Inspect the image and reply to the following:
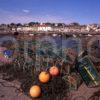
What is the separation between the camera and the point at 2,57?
9734 mm

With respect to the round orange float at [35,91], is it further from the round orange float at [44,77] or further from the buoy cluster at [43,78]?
the round orange float at [44,77]

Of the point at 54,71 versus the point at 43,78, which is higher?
the point at 54,71

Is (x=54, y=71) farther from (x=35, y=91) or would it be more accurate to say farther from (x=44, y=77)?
(x=35, y=91)

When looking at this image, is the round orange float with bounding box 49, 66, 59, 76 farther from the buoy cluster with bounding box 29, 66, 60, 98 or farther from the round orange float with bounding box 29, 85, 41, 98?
the round orange float with bounding box 29, 85, 41, 98

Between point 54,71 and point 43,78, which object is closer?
point 43,78

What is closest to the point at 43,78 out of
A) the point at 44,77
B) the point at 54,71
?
the point at 44,77

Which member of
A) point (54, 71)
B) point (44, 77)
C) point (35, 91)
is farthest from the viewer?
point (54, 71)

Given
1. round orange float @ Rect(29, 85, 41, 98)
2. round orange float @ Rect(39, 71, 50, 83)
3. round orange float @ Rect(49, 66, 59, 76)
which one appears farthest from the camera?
round orange float @ Rect(49, 66, 59, 76)

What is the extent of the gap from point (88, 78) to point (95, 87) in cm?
36

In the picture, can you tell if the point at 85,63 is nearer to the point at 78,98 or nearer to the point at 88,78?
the point at 88,78

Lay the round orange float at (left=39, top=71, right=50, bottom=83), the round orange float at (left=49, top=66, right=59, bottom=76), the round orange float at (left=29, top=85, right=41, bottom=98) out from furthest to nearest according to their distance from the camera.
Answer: the round orange float at (left=49, top=66, right=59, bottom=76), the round orange float at (left=39, top=71, right=50, bottom=83), the round orange float at (left=29, top=85, right=41, bottom=98)

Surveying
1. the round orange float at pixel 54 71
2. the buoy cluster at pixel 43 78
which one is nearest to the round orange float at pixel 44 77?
the buoy cluster at pixel 43 78

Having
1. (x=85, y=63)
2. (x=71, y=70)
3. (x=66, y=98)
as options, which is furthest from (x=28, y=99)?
(x=85, y=63)

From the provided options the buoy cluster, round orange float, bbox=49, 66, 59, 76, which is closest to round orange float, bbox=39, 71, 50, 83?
the buoy cluster
